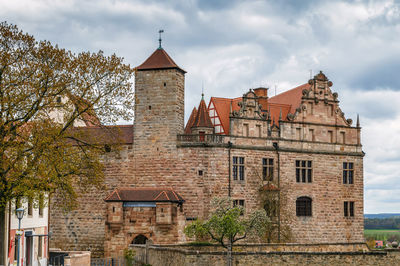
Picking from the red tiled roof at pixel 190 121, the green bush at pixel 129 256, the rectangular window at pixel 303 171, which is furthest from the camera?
the red tiled roof at pixel 190 121

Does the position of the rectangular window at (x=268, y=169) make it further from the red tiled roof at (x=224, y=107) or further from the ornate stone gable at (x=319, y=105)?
the ornate stone gable at (x=319, y=105)

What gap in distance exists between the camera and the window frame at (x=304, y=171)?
161ft

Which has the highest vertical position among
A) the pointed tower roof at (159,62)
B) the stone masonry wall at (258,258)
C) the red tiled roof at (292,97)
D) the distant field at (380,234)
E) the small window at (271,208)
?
the pointed tower roof at (159,62)

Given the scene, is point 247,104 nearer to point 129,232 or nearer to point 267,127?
point 267,127

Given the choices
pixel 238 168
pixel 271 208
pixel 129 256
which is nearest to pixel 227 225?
pixel 129 256

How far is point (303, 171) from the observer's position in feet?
162

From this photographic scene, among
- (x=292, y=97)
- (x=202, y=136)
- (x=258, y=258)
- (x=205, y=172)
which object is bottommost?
(x=258, y=258)

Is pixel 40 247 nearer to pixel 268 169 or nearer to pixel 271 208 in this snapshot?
pixel 271 208

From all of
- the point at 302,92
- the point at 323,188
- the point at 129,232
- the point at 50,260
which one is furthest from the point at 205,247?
the point at 302,92

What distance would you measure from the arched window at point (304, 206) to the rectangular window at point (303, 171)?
4.74ft

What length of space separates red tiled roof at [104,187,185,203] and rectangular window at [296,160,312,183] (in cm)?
1020

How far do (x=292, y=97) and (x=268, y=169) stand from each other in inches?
326

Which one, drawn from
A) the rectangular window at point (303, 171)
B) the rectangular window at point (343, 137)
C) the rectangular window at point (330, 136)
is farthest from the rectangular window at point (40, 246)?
the rectangular window at point (343, 137)

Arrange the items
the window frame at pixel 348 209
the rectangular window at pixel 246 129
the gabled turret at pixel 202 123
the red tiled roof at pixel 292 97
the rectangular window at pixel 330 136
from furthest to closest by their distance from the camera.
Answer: the red tiled roof at pixel 292 97
the rectangular window at pixel 330 136
the window frame at pixel 348 209
the rectangular window at pixel 246 129
the gabled turret at pixel 202 123
